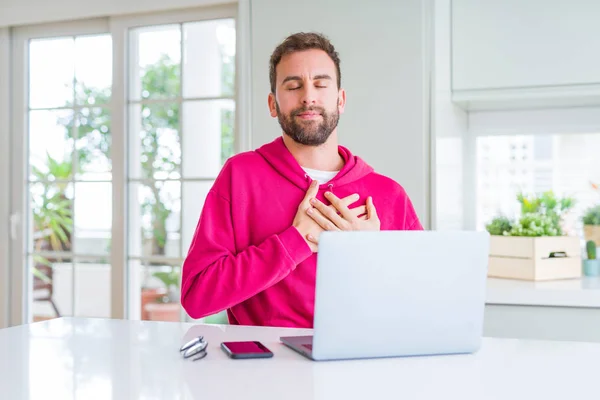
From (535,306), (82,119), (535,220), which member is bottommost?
(535,306)

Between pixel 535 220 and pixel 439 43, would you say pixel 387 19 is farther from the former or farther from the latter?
pixel 535 220

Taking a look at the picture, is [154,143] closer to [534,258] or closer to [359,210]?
[534,258]

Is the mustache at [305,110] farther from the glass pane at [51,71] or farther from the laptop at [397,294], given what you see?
the glass pane at [51,71]

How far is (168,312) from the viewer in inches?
191

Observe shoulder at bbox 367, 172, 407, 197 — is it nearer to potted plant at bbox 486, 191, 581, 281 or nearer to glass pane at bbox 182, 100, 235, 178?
potted plant at bbox 486, 191, 581, 281

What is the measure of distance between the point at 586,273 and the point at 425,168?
2.74 ft

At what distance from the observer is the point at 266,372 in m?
1.12

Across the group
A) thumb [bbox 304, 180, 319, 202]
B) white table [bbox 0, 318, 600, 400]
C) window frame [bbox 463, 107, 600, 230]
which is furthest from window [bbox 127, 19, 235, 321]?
white table [bbox 0, 318, 600, 400]

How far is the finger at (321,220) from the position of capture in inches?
64.1

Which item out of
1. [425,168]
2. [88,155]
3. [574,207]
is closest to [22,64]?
[88,155]

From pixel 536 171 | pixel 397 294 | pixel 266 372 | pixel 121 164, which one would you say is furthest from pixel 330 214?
pixel 121 164

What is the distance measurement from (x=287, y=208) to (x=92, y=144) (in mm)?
2104

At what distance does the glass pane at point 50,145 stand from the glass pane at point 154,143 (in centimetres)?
43

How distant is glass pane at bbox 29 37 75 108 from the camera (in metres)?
3.61
